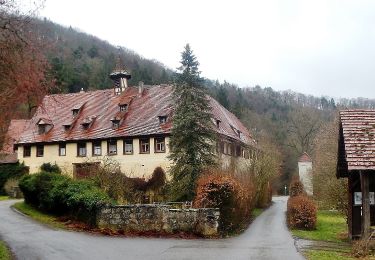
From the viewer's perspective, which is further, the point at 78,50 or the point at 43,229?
the point at 78,50

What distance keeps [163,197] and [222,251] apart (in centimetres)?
1833

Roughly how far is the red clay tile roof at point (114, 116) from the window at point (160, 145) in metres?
0.73

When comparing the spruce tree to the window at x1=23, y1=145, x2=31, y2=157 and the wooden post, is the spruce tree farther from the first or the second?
the window at x1=23, y1=145, x2=31, y2=157

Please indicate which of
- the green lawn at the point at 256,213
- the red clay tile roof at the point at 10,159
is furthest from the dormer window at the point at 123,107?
the green lawn at the point at 256,213

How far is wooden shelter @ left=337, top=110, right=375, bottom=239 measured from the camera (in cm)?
2034

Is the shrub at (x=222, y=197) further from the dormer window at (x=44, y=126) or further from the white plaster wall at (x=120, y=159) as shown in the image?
the dormer window at (x=44, y=126)

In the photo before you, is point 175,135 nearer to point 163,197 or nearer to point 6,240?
point 163,197

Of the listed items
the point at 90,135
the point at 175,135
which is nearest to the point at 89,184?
the point at 175,135

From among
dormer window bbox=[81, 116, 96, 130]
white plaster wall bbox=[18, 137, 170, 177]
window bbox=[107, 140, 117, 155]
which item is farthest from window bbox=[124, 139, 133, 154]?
dormer window bbox=[81, 116, 96, 130]

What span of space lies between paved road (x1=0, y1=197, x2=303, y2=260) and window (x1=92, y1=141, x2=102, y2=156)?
22.0 m

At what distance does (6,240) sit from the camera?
2203 cm

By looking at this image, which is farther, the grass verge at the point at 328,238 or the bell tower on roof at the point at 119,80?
the bell tower on roof at the point at 119,80

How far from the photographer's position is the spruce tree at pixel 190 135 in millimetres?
→ 33188

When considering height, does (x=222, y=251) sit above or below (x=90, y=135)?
below
